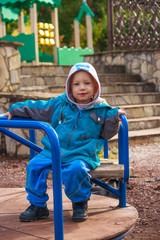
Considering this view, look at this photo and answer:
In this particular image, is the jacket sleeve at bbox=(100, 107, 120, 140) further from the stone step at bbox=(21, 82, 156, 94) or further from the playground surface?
the stone step at bbox=(21, 82, 156, 94)

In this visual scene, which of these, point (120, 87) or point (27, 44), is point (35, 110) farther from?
point (27, 44)

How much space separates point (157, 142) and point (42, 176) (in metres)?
4.13

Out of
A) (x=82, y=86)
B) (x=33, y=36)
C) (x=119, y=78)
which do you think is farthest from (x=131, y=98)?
(x=82, y=86)

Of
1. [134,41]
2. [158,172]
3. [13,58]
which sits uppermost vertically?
[134,41]

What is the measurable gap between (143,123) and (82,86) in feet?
13.9

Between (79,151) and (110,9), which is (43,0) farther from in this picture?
(79,151)

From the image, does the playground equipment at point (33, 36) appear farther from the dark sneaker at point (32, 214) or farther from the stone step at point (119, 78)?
the dark sneaker at point (32, 214)

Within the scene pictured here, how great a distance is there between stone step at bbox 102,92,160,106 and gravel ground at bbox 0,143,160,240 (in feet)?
4.44

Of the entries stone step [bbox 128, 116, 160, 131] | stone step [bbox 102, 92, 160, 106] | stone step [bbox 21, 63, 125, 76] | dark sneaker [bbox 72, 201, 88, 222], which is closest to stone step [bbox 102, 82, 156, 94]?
stone step [bbox 102, 92, 160, 106]

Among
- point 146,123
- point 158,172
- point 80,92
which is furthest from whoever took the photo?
point 146,123

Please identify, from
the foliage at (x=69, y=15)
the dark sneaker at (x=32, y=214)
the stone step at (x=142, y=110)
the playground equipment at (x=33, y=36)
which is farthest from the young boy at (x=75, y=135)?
the foliage at (x=69, y=15)

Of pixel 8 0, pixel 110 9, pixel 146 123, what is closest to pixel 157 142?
pixel 146 123

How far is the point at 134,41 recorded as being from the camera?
912cm

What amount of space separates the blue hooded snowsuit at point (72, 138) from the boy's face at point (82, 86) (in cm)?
5
